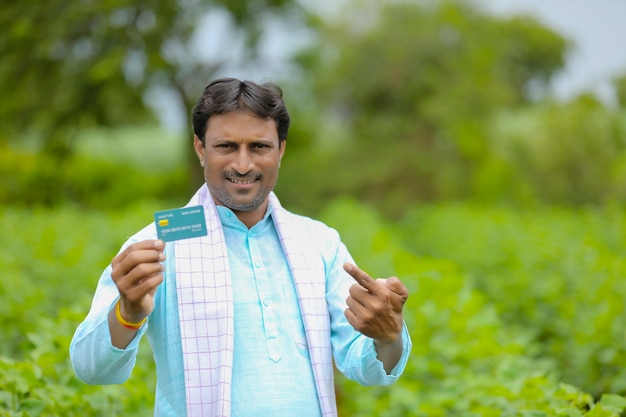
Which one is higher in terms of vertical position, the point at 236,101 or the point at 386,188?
the point at 386,188

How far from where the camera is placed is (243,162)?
2469 mm

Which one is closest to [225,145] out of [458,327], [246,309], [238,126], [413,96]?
[238,126]

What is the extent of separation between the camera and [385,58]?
24922 mm

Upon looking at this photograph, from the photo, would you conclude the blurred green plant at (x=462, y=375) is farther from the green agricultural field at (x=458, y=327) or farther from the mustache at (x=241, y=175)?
the mustache at (x=241, y=175)

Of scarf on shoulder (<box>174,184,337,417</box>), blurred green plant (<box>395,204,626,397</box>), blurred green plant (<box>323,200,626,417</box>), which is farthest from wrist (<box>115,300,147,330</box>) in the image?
blurred green plant (<box>395,204,626,397</box>)

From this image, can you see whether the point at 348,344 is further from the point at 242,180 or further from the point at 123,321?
the point at 123,321

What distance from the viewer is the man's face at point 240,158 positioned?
8.18ft

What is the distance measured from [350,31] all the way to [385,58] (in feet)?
9.27

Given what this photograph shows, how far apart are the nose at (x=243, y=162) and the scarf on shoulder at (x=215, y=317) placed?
0.54 ft

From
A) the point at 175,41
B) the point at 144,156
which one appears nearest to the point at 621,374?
the point at 175,41

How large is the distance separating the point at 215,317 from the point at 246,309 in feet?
0.41

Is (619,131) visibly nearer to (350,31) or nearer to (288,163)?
(288,163)

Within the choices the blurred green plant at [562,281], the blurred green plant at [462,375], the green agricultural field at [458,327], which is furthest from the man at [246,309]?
the blurred green plant at [562,281]

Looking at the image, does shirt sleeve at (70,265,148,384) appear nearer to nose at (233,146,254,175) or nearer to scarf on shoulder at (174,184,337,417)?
scarf on shoulder at (174,184,337,417)
